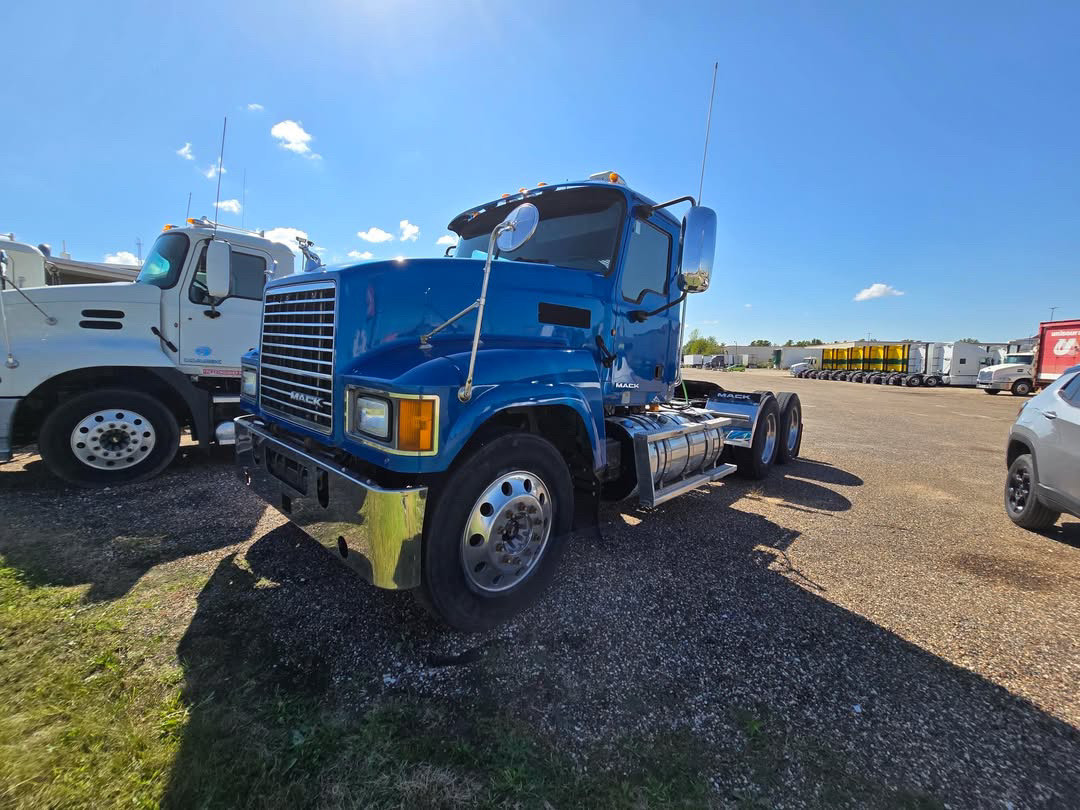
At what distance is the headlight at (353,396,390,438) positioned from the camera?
2231 mm

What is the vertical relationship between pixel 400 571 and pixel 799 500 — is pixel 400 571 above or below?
above

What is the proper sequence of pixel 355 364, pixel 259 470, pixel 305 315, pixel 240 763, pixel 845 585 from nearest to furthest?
pixel 240 763
pixel 355 364
pixel 305 315
pixel 259 470
pixel 845 585

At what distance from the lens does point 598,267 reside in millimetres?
3779

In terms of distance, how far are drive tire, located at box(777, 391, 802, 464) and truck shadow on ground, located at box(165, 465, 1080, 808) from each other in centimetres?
429

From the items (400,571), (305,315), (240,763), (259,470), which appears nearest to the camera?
(240,763)

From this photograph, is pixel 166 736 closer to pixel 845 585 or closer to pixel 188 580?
pixel 188 580

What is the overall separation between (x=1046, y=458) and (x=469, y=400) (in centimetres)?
547

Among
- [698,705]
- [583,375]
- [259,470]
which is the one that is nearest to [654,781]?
[698,705]

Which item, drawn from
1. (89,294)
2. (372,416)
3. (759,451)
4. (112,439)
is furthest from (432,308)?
(759,451)

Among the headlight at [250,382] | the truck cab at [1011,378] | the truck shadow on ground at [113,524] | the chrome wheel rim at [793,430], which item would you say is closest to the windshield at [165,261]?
the truck shadow on ground at [113,524]

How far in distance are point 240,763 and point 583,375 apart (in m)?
2.53

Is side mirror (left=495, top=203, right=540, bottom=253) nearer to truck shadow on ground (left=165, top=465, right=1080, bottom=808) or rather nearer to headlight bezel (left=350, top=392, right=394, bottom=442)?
headlight bezel (left=350, top=392, right=394, bottom=442)

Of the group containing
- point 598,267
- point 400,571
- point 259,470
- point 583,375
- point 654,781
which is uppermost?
point 598,267

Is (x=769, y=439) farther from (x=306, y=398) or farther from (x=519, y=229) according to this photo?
(x=306, y=398)
